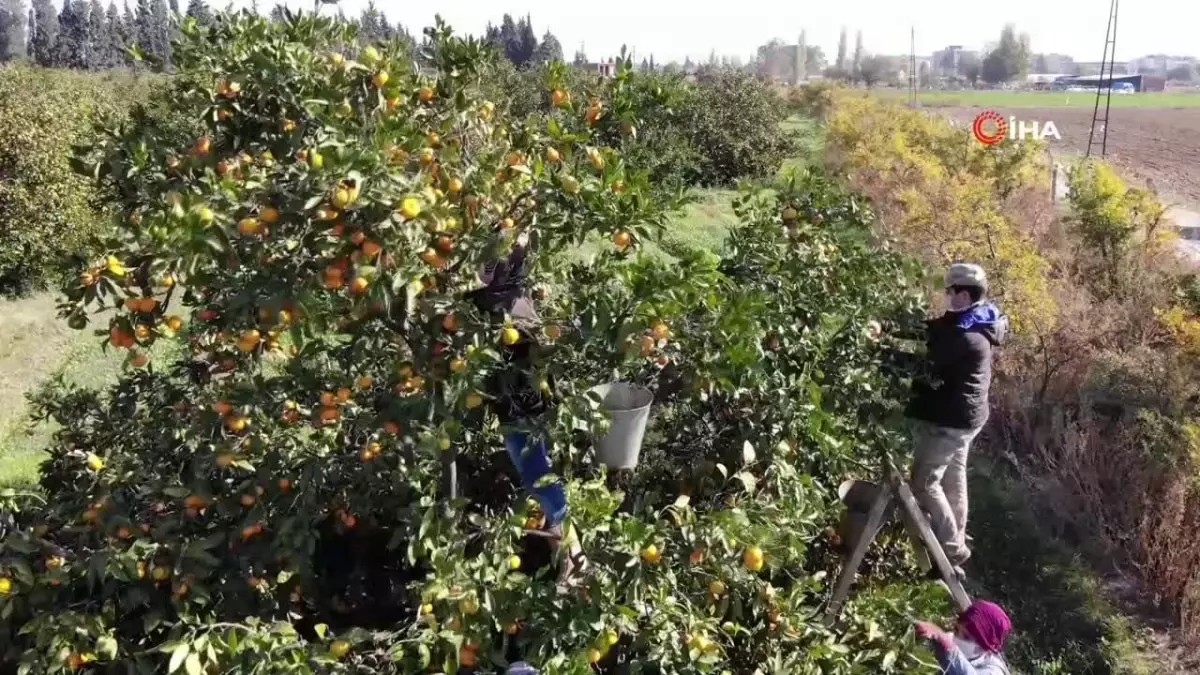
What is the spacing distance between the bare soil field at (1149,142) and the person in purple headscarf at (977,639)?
1208 centimetres

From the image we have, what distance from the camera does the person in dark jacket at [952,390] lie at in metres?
3.73

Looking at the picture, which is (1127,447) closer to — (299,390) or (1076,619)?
(1076,619)

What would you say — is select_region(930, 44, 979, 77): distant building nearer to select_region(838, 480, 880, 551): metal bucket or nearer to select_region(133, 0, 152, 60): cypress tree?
select_region(133, 0, 152, 60): cypress tree

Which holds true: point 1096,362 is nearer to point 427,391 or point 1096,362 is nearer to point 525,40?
point 427,391

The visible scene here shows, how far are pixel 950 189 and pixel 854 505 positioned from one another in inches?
276

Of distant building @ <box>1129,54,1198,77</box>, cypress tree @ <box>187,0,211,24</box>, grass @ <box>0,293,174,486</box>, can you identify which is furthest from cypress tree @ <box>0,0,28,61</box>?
distant building @ <box>1129,54,1198,77</box>

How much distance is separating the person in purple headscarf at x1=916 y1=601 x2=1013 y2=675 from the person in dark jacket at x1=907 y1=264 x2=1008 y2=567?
0.76 meters

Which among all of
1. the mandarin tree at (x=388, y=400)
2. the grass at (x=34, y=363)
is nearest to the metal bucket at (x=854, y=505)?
the mandarin tree at (x=388, y=400)

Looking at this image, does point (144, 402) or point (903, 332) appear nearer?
point (144, 402)

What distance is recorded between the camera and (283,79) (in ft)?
7.29

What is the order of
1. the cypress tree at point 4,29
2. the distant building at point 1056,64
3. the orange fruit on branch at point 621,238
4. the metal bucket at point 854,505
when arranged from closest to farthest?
1. the orange fruit on branch at point 621,238
2. the metal bucket at point 854,505
3. the cypress tree at point 4,29
4. the distant building at point 1056,64

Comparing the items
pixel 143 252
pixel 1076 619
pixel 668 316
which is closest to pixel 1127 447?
pixel 1076 619

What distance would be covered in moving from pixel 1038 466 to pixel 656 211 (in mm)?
4560

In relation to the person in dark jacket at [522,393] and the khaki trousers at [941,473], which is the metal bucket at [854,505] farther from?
the person in dark jacket at [522,393]
